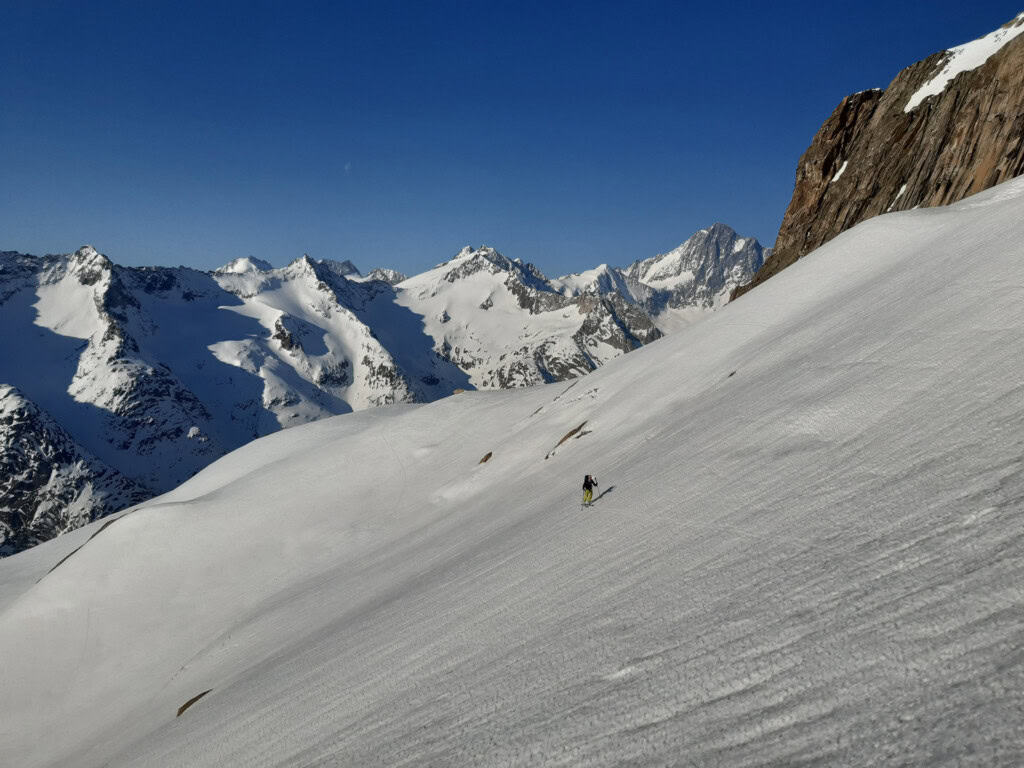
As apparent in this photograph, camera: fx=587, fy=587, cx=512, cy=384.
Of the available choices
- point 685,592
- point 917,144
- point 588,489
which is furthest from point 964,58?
point 685,592

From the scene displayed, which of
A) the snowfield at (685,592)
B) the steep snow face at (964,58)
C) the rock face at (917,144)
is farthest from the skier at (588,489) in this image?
the steep snow face at (964,58)

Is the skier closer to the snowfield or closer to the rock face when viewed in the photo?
the snowfield

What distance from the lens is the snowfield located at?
441 cm

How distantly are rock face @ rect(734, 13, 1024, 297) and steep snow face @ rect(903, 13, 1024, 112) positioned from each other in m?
0.11

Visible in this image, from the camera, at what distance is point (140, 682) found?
72.4ft

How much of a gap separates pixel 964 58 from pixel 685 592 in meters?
56.1

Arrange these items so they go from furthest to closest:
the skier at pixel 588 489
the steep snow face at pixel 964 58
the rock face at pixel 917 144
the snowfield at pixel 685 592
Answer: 1. the steep snow face at pixel 964 58
2. the rock face at pixel 917 144
3. the skier at pixel 588 489
4. the snowfield at pixel 685 592

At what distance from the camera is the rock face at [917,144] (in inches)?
1393

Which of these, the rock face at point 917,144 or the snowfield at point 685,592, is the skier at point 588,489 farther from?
the rock face at point 917,144

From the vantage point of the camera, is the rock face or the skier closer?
the skier

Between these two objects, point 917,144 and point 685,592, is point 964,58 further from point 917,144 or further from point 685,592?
point 685,592

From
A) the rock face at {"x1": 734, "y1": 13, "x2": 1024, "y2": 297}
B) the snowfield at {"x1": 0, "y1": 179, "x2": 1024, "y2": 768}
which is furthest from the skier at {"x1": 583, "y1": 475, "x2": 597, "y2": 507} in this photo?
the rock face at {"x1": 734, "y1": 13, "x2": 1024, "y2": 297}

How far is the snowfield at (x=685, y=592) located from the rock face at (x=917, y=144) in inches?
587

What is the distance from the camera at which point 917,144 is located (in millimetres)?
42125
